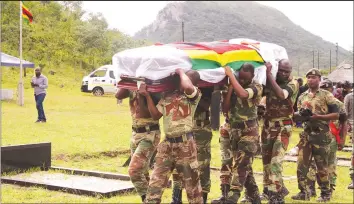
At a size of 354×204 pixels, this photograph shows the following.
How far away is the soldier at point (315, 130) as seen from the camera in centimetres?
712

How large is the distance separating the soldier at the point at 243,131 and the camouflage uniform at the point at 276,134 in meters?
0.45

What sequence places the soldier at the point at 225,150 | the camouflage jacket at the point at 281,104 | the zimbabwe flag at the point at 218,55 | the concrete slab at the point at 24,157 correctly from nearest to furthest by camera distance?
1. the zimbabwe flag at the point at 218,55
2. the soldier at the point at 225,150
3. the camouflage jacket at the point at 281,104
4. the concrete slab at the point at 24,157

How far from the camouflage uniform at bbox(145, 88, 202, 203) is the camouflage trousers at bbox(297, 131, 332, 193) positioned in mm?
2468

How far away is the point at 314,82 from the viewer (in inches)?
282

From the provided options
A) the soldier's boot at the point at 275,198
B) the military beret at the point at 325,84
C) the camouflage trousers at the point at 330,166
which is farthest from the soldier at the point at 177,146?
the military beret at the point at 325,84

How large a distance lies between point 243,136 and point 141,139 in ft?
3.98

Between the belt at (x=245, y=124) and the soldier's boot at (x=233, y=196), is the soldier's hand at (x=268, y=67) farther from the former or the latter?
the soldier's boot at (x=233, y=196)

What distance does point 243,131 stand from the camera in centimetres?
620

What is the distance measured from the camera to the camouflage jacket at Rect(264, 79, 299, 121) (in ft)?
22.0

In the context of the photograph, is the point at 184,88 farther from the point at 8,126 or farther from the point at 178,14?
the point at 178,14

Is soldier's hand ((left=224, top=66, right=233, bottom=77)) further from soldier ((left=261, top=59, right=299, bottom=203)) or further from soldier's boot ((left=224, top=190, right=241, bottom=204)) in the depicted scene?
soldier's boot ((left=224, top=190, right=241, bottom=204))

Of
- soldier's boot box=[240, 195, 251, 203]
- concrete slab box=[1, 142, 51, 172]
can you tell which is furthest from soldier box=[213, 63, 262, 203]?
concrete slab box=[1, 142, 51, 172]

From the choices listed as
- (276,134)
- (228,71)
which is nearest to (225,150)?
(276,134)

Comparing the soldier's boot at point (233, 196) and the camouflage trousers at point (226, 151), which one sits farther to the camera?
the camouflage trousers at point (226, 151)
